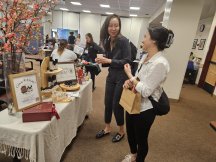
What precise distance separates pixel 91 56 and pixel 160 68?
3252 millimetres

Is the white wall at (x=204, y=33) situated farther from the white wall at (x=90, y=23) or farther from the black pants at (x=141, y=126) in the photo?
the black pants at (x=141, y=126)

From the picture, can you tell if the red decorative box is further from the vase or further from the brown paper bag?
the brown paper bag

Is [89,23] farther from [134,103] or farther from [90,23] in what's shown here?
[134,103]

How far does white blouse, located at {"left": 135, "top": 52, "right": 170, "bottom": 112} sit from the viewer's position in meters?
1.25

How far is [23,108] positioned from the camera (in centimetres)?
130

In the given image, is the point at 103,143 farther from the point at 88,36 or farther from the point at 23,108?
the point at 88,36

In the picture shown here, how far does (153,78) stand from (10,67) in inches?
42.6

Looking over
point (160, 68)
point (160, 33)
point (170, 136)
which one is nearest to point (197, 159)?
point (170, 136)

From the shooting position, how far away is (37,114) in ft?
4.10

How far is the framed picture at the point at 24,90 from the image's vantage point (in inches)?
49.3

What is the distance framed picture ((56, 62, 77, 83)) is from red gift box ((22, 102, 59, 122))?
657mm

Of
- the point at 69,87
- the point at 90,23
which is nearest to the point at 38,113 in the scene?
the point at 69,87

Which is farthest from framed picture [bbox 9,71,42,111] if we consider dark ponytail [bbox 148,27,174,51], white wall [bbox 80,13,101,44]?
white wall [bbox 80,13,101,44]

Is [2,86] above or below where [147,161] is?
above
